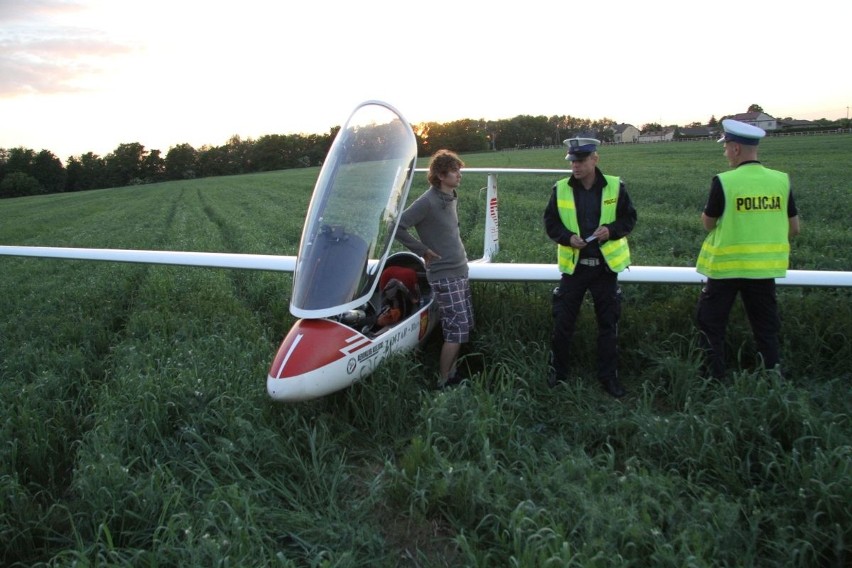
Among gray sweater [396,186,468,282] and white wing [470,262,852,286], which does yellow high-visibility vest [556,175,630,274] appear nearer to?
white wing [470,262,852,286]

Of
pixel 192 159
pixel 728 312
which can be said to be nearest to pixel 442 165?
pixel 728 312

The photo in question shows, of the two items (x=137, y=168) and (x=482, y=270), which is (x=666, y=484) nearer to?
(x=482, y=270)

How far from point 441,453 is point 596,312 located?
5.78 feet

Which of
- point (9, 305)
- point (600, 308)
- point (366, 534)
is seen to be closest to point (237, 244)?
point (9, 305)

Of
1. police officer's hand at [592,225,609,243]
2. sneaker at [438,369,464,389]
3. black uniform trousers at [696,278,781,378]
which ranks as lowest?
sneaker at [438,369,464,389]

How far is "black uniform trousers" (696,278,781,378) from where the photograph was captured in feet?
13.9

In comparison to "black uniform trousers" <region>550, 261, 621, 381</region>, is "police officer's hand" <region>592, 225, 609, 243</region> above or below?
above

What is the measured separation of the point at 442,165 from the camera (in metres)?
4.63

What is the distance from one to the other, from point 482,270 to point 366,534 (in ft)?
9.56

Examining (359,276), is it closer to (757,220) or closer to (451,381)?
(451,381)

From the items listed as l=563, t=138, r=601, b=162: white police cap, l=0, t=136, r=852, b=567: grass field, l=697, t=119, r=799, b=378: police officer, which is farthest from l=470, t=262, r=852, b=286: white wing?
l=563, t=138, r=601, b=162: white police cap

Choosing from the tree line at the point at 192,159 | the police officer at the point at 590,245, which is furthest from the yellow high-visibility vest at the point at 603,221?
the tree line at the point at 192,159

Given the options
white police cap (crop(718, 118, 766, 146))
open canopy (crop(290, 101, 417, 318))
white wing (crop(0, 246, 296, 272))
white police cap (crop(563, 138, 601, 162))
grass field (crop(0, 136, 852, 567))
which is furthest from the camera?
white wing (crop(0, 246, 296, 272))

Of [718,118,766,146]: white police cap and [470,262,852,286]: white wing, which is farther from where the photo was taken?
[470,262,852,286]: white wing
